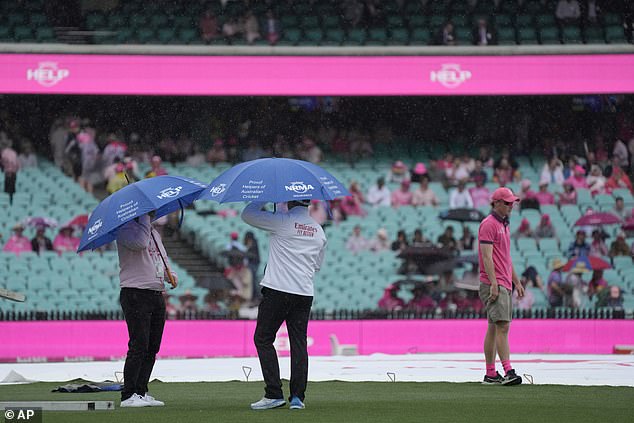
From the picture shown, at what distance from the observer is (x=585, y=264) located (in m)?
22.8

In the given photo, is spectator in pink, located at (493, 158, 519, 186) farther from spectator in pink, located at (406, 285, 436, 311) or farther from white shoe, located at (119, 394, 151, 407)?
white shoe, located at (119, 394, 151, 407)

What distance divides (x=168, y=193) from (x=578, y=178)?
18301 mm

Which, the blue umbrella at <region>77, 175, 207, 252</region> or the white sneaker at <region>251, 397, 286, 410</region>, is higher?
the blue umbrella at <region>77, 175, 207, 252</region>

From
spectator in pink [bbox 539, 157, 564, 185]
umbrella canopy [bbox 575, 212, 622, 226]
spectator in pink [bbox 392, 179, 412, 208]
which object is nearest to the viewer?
umbrella canopy [bbox 575, 212, 622, 226]

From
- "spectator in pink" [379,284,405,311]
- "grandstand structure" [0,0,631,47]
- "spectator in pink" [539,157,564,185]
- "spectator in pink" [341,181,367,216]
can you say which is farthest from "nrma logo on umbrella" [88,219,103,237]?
"spectator in pink" [539,157,564,185]

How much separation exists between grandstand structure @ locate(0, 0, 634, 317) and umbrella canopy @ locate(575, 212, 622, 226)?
0.51 meters

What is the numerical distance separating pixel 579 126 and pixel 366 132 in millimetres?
5091

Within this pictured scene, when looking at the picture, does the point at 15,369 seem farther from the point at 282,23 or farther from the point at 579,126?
the point at 579,126

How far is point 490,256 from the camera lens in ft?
37.3

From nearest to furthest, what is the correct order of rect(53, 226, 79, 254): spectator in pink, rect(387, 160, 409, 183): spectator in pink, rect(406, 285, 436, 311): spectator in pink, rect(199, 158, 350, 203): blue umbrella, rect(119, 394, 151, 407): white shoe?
1. rect(199, 158, 350, 203): blue umbrella
2. rect(119, 394, 151, 407): white shoe
3. rect(406, 285, 436, 311): spectator in pink
4. rect(53, 226, 79, 254): spectator in pink
5. rect(387, 160, 409, 183): spectator in pink

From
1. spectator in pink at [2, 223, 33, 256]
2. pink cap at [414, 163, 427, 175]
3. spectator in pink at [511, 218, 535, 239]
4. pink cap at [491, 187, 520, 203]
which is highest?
pink cap at [414, 163, 427, 175]

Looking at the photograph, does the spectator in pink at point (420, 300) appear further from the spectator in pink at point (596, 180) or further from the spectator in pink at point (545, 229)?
the spectator in pink at point (596, 180)

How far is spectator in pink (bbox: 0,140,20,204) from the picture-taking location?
25180mm

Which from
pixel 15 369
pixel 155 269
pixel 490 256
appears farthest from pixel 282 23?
pixel 155 269
